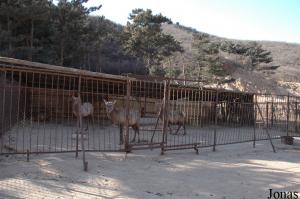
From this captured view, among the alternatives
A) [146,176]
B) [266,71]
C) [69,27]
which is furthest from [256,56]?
[146,176]

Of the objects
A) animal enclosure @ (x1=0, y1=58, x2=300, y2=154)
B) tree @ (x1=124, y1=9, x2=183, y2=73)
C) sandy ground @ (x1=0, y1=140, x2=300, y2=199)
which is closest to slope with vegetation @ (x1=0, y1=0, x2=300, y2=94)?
tree @ (x1=124, y1=9, x2=183, y2=73)

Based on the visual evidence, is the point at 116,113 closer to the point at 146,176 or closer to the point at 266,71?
the point at 146,176

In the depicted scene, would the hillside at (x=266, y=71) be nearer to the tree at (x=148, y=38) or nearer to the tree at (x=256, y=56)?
the tree at (x=256, y=56)

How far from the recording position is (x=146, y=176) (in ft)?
30.6

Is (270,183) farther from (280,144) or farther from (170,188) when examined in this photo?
(280,144)

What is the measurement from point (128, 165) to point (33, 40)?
1692 cm

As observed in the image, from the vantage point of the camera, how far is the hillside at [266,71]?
165 feet

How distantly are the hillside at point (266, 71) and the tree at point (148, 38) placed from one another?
5.96 meters

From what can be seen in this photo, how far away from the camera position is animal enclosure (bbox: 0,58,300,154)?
11727mm

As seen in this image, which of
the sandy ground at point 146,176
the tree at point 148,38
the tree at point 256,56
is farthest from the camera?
the tree at point 256,56

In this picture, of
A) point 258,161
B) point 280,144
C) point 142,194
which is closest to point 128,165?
point 142,194

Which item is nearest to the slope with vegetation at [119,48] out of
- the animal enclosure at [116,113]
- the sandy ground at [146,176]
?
the animal enclosure at [116,113]

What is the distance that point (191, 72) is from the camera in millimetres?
52625

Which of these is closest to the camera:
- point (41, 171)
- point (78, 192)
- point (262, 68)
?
point (78, 192)
